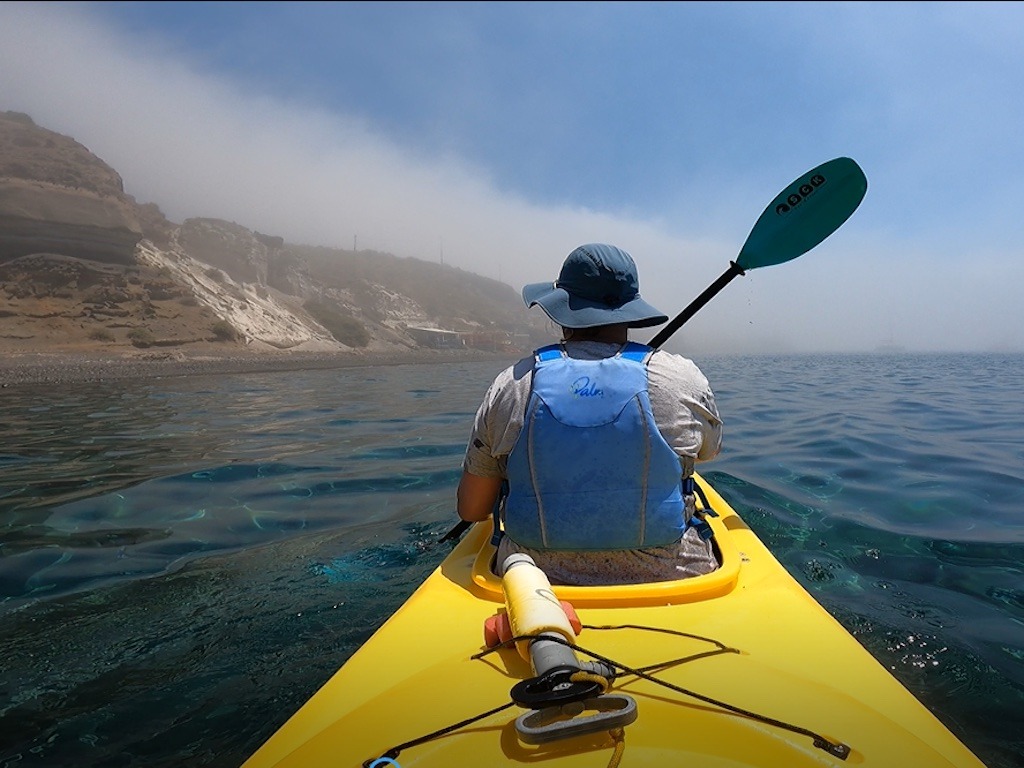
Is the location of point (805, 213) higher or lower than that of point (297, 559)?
higher

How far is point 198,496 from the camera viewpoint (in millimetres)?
5887

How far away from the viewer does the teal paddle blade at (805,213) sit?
381 cm

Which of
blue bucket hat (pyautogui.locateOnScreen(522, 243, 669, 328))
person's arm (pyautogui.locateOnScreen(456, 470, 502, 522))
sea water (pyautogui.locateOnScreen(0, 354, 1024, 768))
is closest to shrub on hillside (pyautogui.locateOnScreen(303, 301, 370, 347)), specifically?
sea water (pyautogui.locateOnScreen(0, 354, 1024, 768))

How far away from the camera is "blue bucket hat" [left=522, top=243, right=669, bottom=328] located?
2.35 metres

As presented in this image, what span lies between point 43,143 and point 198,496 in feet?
145

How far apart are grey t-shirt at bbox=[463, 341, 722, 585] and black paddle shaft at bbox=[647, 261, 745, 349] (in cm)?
116

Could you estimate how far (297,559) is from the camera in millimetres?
4320

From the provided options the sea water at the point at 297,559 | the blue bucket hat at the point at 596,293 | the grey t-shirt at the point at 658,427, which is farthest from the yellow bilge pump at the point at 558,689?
the sea water at the point at 297,559

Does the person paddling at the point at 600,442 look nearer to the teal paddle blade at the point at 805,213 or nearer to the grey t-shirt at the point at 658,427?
Answer: the grey t-shirt at the point at 658,427

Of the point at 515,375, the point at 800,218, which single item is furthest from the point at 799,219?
the point at 515,375

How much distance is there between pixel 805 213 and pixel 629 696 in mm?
3699

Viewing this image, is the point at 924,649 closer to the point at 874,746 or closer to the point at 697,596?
the point at 697,596

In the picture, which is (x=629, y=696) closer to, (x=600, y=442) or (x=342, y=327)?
(x=600, y=442)

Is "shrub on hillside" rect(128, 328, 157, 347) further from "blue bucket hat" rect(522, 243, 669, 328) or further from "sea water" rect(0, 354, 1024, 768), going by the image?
"blue bucket hat" rect(522, 243, 669, 328)
